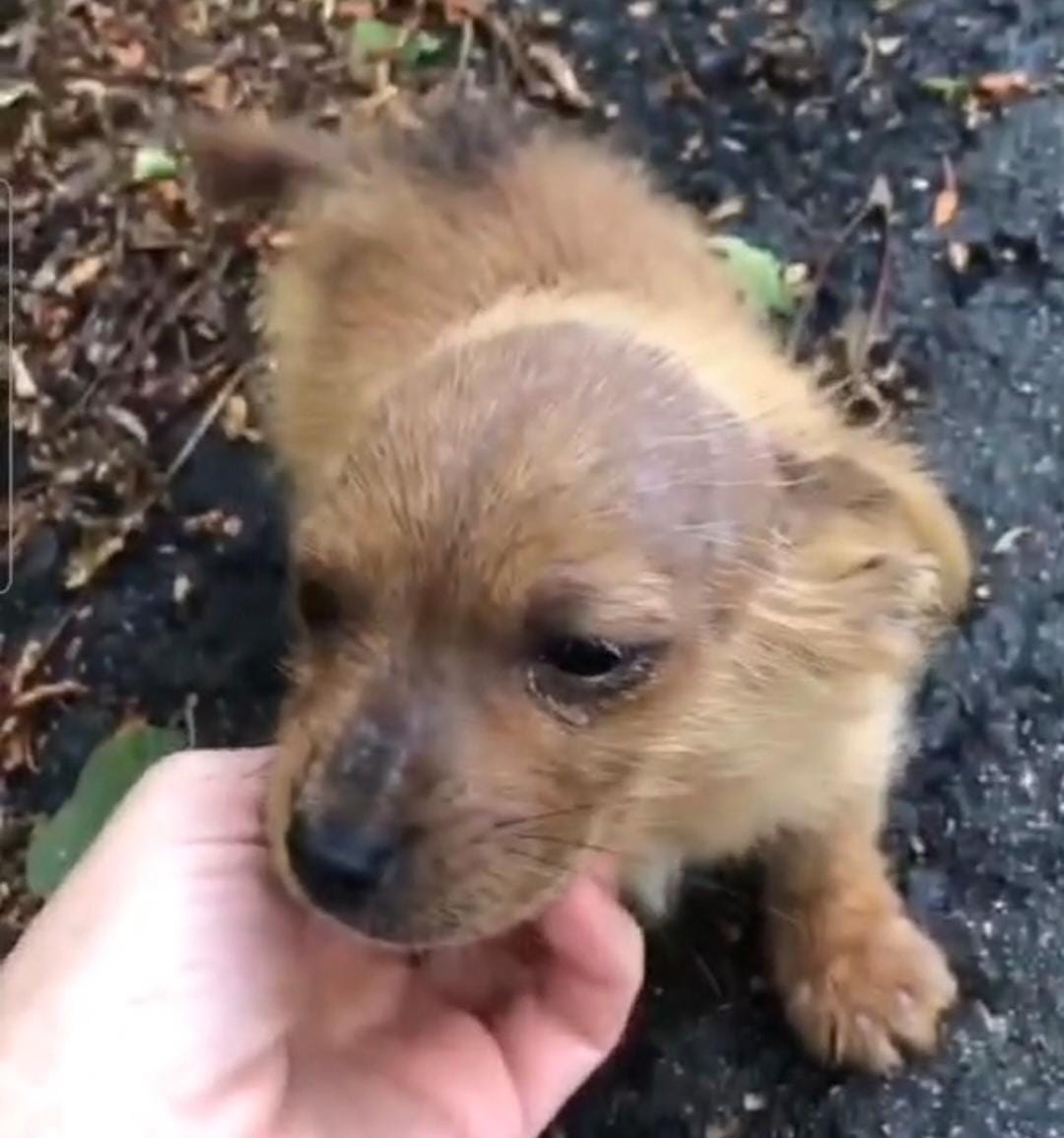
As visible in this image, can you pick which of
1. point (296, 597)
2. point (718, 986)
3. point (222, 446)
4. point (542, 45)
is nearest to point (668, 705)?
point (296, 597)

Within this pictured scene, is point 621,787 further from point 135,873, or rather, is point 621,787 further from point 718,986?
point 718,986

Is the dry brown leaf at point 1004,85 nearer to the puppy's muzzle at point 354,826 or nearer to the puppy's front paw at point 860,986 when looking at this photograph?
the puppy's front paw at point 860,986

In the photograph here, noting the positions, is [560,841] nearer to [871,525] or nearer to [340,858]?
[340,858]

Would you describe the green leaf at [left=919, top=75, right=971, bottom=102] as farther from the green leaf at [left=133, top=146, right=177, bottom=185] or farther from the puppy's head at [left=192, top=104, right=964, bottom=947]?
the puppy's head at [left=192, top=104, right=964, bottom=947]

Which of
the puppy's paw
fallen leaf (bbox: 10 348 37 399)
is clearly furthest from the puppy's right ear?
the puppy's paw

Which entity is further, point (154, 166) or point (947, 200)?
point (154, 166)

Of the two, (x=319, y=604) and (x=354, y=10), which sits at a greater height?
(x=319, y=604)

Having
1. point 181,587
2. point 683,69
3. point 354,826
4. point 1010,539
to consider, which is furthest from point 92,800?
point 683,69
